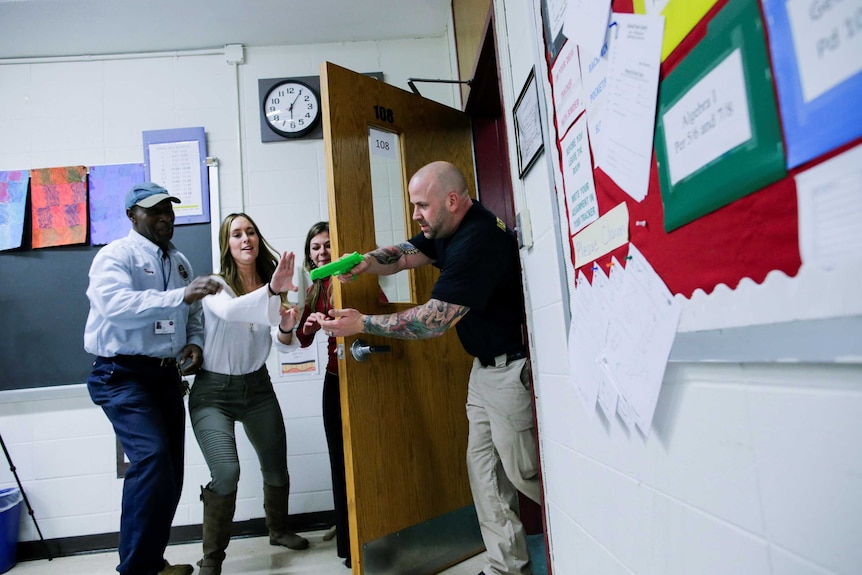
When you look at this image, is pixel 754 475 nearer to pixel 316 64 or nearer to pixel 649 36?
pixel 649 36

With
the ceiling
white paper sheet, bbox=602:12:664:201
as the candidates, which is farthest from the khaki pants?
the ceiling

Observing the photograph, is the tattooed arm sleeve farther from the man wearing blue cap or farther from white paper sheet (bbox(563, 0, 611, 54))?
white paper sheet (bbox(563, 0, 611, 54))

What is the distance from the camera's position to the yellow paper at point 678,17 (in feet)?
2.07

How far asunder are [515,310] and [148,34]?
8.54 ft

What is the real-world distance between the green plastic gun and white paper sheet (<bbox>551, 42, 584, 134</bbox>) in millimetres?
794

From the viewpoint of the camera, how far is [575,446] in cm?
122

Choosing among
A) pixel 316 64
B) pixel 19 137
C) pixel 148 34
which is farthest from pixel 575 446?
pixel 19 137


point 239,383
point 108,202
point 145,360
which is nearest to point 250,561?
point 239,383

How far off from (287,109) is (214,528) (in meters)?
2.16

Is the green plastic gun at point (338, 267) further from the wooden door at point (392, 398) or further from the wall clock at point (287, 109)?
the wall clock at point (287, 109)

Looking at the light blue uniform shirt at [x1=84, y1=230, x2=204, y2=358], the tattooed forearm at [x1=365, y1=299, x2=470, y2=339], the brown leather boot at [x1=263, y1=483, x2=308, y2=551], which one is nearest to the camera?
the tattooed forearm at [x1=365, y1=299, x2=470, y2=339]

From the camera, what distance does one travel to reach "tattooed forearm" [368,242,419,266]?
182 cm

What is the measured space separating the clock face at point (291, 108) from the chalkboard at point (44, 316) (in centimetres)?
118

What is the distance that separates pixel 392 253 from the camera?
186 centimetres
